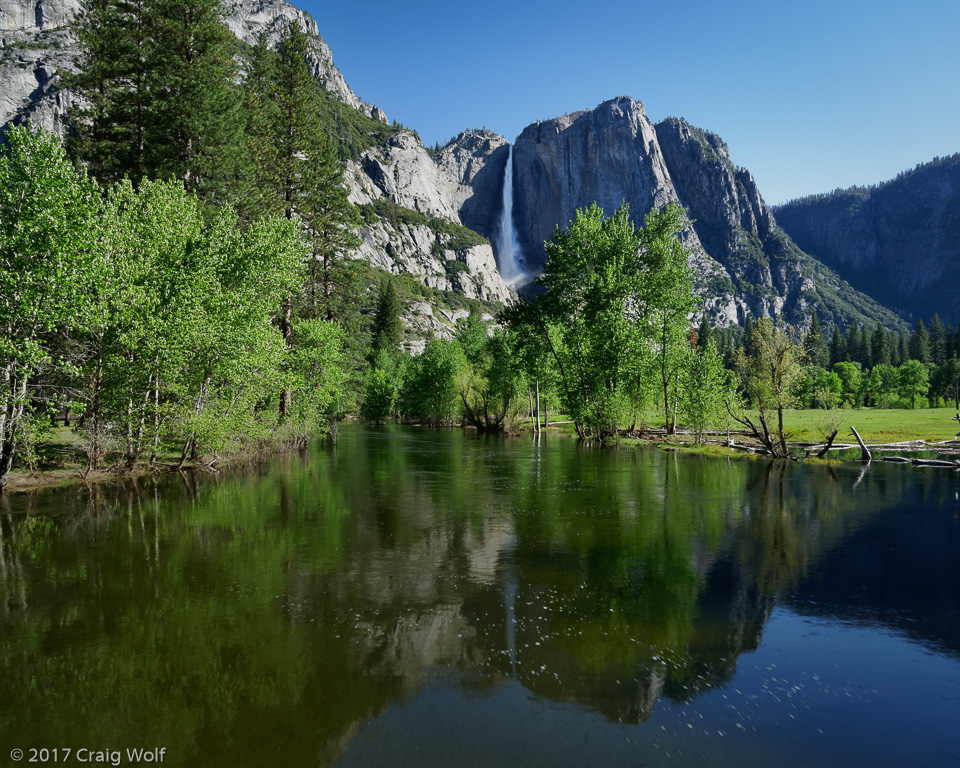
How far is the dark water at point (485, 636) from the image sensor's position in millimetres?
6117

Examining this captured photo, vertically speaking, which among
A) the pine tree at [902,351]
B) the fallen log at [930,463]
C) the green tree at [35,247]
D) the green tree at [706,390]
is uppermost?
the pine tree at [902,351]

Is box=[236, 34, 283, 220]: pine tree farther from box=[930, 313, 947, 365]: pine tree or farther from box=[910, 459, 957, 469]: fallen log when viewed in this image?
box=[930, 313, 947, 365]: pine tree

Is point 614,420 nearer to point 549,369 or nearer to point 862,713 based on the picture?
point 549,369

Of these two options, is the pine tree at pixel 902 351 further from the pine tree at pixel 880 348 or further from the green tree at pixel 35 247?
the green tree at pixel 35 247

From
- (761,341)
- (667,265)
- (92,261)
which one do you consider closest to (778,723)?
(92,261)

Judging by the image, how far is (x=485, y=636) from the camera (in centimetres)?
873

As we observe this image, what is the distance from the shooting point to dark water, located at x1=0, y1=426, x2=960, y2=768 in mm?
6117

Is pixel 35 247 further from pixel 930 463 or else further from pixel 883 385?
Answer: pixel 883 385

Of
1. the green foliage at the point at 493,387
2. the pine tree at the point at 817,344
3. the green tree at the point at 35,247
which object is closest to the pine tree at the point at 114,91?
the green tree at the point at 35,247

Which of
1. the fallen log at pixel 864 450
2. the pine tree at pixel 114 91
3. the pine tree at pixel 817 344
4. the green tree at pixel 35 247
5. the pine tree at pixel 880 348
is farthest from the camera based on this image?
the pine tree at pixel 880 348

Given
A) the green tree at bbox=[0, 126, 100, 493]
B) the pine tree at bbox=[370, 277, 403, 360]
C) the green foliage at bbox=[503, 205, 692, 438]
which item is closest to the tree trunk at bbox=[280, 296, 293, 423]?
the green tree at bbox=[0, 126, 100, 493]

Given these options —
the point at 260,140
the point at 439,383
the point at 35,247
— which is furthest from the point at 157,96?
the point at 439,383

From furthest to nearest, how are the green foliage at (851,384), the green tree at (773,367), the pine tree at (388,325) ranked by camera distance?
the pine tree at (388,325) < the green foliage at (851,384) < the green tree at (773,367)

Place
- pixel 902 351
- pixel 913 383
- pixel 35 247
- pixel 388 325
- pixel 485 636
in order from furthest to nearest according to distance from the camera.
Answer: pixel 902 351 → pixel 388 325 → pixel 913 383 → pixel 35 247 → pixel 485 636
